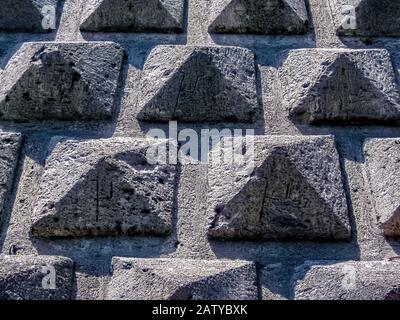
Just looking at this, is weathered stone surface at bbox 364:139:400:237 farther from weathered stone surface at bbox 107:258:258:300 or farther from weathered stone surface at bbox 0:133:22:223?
weathered stone surface at bbox 0:133:22:223

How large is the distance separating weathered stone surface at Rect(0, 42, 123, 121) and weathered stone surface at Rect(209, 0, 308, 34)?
0.53ft

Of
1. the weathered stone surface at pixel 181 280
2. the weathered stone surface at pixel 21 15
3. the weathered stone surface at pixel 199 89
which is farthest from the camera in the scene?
the weathered stone surface at pixel 21 15

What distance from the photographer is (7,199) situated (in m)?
0.59

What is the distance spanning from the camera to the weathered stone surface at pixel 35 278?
519mm

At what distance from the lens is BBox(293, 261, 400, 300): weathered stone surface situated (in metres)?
0.52

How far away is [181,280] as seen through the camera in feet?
1.70

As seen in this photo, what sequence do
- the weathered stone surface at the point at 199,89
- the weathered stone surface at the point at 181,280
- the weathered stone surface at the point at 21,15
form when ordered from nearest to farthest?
1. the weathered stone surface at the point at 181,280
2. the weathered stone surface at the point at 199,89
3. the weathered stone surface at the point at 21,15

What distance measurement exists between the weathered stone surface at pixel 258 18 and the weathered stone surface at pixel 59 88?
6.4 inches

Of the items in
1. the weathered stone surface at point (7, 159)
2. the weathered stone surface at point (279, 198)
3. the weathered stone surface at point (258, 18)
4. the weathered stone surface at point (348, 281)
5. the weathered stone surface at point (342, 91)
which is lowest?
the weathered stone surface at point (348, 281)

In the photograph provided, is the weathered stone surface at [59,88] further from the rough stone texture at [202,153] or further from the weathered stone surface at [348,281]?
the weathered stone surface at [348,281]

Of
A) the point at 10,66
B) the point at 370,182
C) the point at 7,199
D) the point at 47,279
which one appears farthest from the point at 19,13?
the point at 370,182

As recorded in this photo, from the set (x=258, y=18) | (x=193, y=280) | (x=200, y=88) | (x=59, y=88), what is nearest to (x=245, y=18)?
(x=258, y=18)

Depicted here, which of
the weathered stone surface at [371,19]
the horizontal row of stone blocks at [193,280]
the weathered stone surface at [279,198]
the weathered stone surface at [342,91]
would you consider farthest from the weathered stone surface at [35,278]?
the weathered stone surface at [371,19]

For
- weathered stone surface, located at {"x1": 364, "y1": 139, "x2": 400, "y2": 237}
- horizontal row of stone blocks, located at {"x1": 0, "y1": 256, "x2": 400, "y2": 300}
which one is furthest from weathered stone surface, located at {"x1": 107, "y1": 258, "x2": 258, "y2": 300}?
weathered stone surface, located at {"x1": 364, "y1": 139, "x2": 400, "y2": 237}
